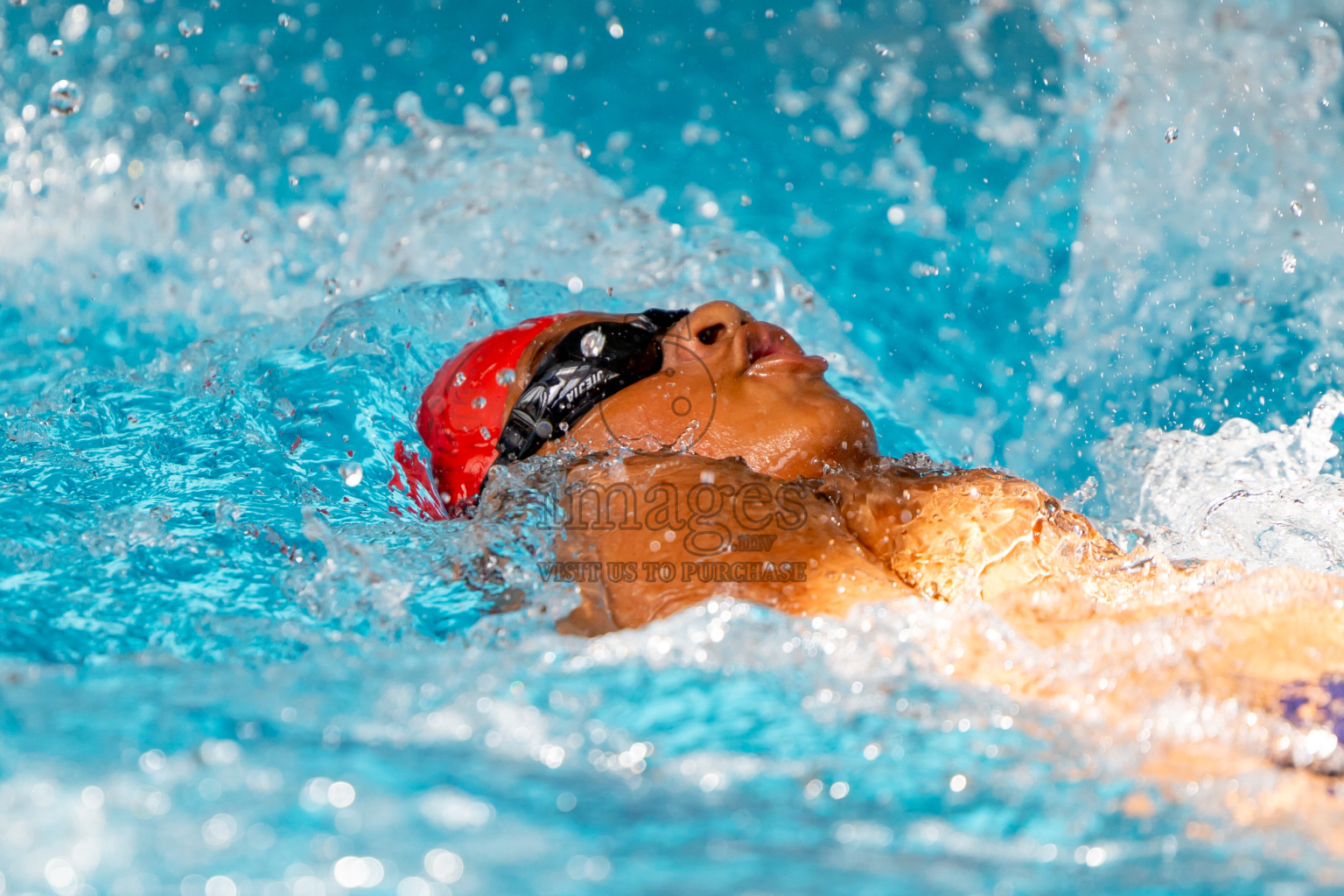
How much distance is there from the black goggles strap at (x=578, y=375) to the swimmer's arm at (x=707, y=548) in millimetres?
364

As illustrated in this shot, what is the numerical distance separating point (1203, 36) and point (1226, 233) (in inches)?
32.6

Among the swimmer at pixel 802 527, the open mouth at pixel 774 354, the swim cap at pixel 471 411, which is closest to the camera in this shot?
the swimmer at pixel 802 527

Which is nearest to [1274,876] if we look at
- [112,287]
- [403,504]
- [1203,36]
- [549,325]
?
[549,325]

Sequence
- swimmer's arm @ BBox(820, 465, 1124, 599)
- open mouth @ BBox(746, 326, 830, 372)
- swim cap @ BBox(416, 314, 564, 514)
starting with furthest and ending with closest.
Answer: swim cap @ BBox(416, 314, 564, 514) → open mouth @ BBox(746, 326, 830, 372) → swimmer's arm @ BBox(820, 465, 1124, 599)

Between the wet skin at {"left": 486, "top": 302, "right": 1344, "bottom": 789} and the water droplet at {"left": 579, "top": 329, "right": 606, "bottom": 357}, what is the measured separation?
0.41 ft

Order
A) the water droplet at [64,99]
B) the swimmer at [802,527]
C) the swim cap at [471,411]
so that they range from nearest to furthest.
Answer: the swimmer at [802,527]
the swim cap at [471,411]
the water droplet at [64,99]

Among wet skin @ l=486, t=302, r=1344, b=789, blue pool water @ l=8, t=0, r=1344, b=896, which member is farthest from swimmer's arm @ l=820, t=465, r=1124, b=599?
blue pool water @ l=8, t=0, r=1344, b=896

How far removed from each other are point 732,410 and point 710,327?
9.7 inches

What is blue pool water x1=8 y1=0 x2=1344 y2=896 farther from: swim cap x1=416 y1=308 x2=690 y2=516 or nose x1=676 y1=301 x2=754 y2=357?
nose x1=676 y1=301 x2=754 y2=357

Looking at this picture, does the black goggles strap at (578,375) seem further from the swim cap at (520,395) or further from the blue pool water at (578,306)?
the blue pool water at (578,306)

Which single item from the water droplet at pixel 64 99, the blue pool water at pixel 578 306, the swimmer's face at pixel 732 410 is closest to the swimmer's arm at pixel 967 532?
the swimmer's face at pixel 732 410

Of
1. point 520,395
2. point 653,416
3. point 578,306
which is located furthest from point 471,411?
point 578,306

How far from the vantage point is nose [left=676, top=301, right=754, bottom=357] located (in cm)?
242

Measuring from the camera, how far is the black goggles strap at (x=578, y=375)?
241 cm
